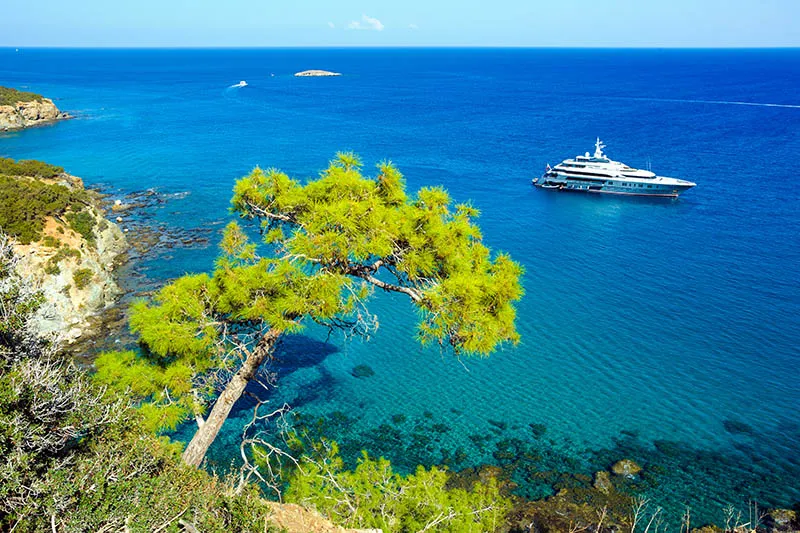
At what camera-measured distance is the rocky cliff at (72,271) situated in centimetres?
2494

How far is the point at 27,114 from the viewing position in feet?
259

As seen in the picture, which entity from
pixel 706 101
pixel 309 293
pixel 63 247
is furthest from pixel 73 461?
pixel 706 101

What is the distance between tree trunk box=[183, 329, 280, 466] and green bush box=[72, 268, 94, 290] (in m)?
19.9

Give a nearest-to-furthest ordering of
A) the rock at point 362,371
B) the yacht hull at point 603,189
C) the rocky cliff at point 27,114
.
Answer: the rock at point 362,371 < the yacht hull at point 603,189 < the rocky cliff at point 27,114

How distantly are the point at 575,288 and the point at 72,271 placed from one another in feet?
89.1

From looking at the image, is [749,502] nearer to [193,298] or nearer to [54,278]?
[193,298]

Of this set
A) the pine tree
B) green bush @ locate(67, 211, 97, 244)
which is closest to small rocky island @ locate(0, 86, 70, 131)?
green bush @ locate(67, 211, 97, 244)

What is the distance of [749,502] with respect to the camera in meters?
16.8

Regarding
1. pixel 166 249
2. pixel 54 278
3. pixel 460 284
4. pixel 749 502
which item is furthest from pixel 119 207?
pixel 749 502

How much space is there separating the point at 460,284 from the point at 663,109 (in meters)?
104

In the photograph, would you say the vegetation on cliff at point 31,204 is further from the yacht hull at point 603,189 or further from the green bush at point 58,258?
the yacht hull at point 603,189

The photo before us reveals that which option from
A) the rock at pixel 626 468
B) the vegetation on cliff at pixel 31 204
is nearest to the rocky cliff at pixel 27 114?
the vegetation on cliff at pixel 31 204

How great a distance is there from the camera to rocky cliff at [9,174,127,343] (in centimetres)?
2494

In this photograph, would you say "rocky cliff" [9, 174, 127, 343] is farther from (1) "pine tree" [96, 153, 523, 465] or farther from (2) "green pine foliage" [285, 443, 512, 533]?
(2) "green pine foliage" [285, 443, 512, 533]
